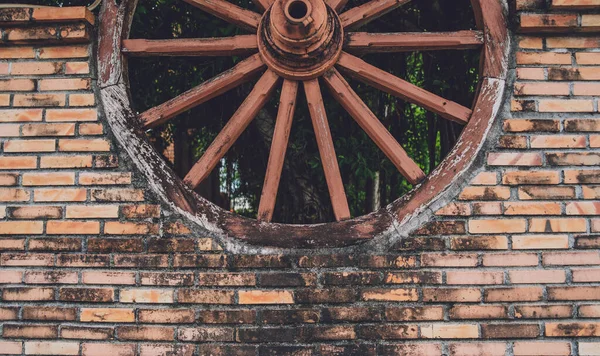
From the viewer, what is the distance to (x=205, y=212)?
2109 mm

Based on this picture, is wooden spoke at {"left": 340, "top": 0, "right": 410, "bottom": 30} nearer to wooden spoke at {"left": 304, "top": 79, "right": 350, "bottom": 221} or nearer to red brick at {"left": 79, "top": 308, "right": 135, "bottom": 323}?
wooden spoke at {"left": 304, "top": 79, "right": 350, "bottom": 221}

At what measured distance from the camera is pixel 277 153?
6.92ft

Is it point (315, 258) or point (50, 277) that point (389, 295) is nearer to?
point (315, 258)

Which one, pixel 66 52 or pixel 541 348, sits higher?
pixel 66 52

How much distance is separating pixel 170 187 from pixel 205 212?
0.19 meters

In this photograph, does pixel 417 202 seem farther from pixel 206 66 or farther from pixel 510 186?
pixel 206 66

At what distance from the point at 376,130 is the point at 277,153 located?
446 millimetres

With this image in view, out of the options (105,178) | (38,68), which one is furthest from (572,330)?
(38,68)

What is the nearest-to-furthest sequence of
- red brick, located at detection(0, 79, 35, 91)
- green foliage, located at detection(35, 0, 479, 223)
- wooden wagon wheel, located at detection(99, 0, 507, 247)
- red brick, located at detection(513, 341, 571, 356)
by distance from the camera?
1. red brick, located at detection(513, 341, 571, 356)
2. wooden wagon wheel, located at detection(99, 0, 507, 247)
3. red brick, located at detection(0, 79, 35, 91)
4. green foliage, located at detection(35, 0, 479, 223)

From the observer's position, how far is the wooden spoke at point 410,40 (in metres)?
2.15

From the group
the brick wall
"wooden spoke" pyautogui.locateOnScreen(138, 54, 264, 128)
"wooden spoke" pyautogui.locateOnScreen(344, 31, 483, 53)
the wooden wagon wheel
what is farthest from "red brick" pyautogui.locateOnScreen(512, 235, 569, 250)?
"wooden spoke" pyautogui.locateOnScreen(138, 54, 264, 128)

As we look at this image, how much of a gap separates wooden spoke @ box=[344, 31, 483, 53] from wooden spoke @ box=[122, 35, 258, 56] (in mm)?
450

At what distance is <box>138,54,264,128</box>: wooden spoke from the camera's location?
2150 mm

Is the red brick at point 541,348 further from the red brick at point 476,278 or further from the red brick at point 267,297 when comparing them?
the red brick at point 267,297
